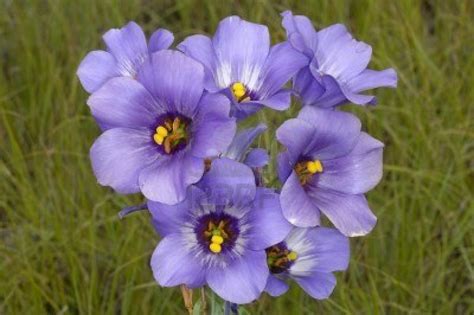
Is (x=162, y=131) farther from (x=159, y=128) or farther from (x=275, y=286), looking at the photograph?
(x=275, y=286)

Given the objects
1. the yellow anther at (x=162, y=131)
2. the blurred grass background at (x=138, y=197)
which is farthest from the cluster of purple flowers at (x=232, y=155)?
the blurred grass background at (x=138, y=197)

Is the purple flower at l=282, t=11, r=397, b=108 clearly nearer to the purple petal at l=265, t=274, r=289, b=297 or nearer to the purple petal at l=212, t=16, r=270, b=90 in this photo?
the purple petal at l=212, t=16, r=270, b=90

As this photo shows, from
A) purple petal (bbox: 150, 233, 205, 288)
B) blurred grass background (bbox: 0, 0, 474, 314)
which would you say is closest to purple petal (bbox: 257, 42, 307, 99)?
purple petal (bbox: 150, 233, 205, 288)

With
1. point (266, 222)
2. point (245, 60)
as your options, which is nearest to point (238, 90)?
point (245, 60)

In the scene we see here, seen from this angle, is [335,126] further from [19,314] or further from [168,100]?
[19,314]

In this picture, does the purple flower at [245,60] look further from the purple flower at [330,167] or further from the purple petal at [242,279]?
the purple petal at [242,279]

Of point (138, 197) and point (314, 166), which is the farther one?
point (138, 197)
